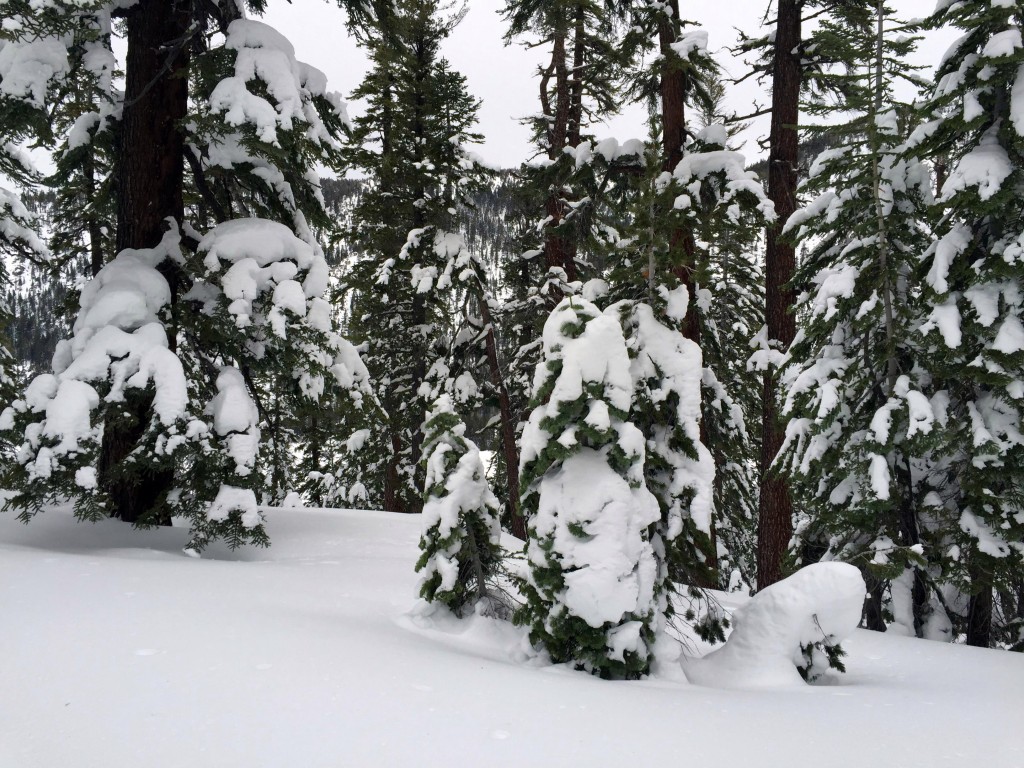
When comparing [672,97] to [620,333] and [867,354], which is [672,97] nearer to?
[867,354]

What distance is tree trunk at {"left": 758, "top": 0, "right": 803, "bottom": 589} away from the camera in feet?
28.8

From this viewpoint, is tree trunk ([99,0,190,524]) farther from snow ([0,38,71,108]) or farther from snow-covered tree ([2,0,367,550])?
snow ([0,38,71,108])

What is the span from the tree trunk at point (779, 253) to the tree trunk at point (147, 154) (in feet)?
25.3

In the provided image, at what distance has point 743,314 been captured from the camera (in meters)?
12.9

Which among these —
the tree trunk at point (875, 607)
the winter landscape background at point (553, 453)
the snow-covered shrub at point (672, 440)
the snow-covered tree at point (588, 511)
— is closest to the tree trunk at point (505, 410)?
the winter landscape background at point (553, 453)

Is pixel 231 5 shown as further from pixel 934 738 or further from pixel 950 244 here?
pixel 934 738

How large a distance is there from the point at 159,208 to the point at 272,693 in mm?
6316

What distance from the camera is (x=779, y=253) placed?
9.10 metres

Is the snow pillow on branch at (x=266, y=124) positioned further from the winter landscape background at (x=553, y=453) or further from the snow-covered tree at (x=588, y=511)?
the snow-covered tree at (x=588, y=511)

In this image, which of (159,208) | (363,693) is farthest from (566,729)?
(159,208)

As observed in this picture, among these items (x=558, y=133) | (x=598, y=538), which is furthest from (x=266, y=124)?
(x=558, y=133)

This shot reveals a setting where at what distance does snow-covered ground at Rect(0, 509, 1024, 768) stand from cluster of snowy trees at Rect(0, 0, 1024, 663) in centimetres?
75

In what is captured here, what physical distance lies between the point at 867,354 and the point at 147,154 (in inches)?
329

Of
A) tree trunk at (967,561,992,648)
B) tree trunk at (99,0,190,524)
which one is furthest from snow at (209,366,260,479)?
tree trunk at (967,561,992,648)
